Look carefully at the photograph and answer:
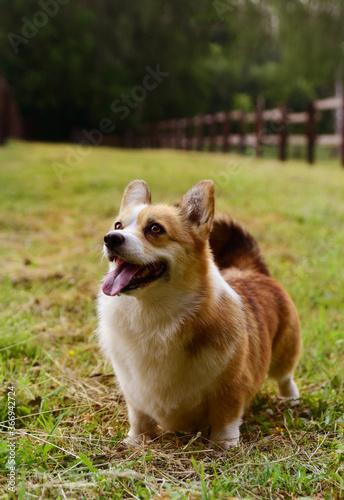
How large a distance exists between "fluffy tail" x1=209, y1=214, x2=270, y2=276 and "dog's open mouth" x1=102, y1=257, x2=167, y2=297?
1030 millimetres

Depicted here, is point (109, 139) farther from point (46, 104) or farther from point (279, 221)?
point (279, 221)

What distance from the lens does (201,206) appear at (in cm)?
251

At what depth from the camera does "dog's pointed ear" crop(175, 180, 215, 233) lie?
8.13ft

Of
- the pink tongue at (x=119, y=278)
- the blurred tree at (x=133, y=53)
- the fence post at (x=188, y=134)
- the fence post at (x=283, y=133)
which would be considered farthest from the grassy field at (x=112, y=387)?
the fence post at (x=188, y=134)

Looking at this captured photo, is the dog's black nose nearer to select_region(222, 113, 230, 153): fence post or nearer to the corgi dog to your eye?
the corgi dog

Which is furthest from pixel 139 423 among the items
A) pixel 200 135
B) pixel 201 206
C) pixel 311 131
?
pixel 200 135

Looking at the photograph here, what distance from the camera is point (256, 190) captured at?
328 inches

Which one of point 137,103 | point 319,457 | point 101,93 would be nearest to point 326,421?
point 319,457

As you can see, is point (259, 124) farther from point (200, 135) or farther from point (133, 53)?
point (133, 53)

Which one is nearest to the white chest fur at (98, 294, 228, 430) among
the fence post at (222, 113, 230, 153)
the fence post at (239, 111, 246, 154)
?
the fence post at (239, 111, 246, 154)

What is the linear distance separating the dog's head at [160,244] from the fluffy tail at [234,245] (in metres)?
0.70

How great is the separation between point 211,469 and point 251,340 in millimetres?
706

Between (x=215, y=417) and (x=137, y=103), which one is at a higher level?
(x=137, y=103)

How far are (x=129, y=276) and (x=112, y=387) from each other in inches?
39.1
